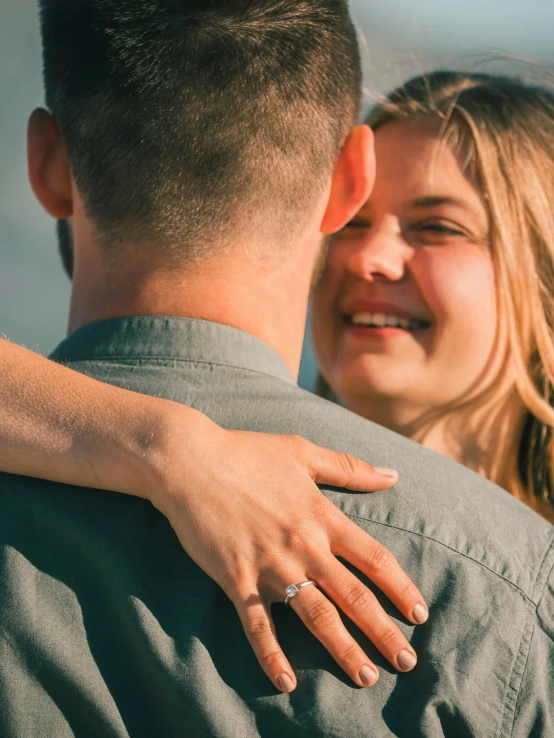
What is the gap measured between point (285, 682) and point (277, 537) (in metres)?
0.20

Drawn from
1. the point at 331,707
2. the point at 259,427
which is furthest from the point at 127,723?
the point at 259,427

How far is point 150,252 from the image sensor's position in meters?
1.45

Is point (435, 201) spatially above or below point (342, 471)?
above

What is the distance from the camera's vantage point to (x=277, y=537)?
125 centimetres

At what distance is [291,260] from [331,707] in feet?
2.45

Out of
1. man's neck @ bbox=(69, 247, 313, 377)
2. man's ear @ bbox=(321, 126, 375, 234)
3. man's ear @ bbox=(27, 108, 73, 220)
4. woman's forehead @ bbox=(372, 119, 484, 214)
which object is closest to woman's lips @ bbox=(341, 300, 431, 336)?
woman's forehead @ bbox=(372, 119, 484, 214)

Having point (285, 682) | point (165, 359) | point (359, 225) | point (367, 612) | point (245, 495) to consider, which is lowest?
point (285, 682)

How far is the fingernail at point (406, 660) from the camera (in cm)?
120

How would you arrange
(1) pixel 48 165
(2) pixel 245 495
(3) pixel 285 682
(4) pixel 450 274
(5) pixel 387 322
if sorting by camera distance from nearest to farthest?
(3) pixel 285 682 → (2) pixel 245 495 → (1) pixel 48 165 → (4) pixel 450 274 → (5) pixel 387 322

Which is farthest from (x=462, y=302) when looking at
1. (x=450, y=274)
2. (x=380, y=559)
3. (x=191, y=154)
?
(x=380, y=559)

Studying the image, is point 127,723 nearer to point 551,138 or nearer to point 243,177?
point 243,177

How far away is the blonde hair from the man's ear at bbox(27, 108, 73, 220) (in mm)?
1477

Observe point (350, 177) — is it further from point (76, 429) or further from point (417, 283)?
point (417, 283)

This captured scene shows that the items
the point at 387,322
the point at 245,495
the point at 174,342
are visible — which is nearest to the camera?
the point at 245,495
